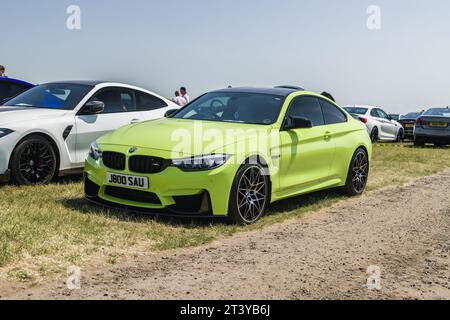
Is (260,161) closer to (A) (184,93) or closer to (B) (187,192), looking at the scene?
(B) (187,192)

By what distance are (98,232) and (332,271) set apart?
7.45 ft

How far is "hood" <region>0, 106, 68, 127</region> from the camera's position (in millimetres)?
8109

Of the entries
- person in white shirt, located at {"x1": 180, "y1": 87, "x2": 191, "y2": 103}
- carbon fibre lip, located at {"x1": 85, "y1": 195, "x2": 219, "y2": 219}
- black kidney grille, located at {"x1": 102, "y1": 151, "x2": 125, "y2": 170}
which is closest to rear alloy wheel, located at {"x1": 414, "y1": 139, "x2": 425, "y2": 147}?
person in white shirt, located at {"x1": 180, "y1": 87, "x2": 191, "y2": 103}

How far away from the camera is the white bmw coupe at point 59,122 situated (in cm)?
802

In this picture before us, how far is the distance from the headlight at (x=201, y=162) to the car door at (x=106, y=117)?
9.52 ft

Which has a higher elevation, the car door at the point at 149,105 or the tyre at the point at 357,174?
the car door at the point at 149,105

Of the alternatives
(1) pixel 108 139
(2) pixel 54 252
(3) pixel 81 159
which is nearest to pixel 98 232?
(2) pixel 54 252

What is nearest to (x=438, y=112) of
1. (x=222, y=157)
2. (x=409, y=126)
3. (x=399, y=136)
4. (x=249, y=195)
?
(x=399, y=136)

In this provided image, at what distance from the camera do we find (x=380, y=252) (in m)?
5.77

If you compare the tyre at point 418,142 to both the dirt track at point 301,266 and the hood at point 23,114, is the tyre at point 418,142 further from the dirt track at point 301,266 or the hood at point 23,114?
the hood at point 23,114

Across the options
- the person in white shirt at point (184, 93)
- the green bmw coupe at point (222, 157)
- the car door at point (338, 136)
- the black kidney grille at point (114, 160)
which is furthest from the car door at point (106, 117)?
the person in white shirt at point (184, 93)

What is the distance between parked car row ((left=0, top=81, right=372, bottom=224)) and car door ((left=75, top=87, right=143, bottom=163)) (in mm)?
17

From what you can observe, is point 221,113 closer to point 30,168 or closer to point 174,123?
point 174,123

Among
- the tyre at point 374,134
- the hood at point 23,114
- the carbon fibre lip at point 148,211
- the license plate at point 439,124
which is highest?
the hood at point 23,114
